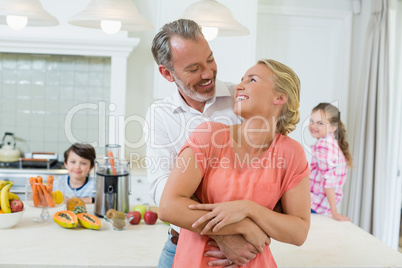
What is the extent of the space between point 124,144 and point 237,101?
293 cm

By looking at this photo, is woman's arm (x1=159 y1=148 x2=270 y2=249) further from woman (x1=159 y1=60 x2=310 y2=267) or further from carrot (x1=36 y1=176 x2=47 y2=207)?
carrot (x1=36 y1=176 x2=47 y2=207)

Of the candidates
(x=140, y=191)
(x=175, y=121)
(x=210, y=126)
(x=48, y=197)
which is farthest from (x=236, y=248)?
(x=140, y=191)

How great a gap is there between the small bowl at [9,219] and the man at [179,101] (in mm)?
757

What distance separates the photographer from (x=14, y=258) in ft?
5.73

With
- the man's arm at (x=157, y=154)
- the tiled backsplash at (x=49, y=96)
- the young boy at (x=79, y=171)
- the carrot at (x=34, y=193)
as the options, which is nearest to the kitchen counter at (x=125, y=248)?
the carrot at (x=34, y=193)

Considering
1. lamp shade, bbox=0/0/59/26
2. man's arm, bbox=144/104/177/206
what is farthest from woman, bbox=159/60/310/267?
lamp shade, bbox=0/0/59/26

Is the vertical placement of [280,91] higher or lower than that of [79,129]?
higher

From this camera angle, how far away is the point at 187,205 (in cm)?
130

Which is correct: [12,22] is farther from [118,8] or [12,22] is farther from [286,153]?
[286,153]

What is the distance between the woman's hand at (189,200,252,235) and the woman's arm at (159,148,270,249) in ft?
0.05

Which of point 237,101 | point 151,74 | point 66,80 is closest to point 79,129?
point 66,80

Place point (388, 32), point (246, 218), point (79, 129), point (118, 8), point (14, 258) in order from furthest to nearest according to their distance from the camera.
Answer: point (79, 129) < point (388, 32) < point (118, 8) < point (14, 258) < point (246, 218)

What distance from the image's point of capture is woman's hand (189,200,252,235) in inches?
50.1

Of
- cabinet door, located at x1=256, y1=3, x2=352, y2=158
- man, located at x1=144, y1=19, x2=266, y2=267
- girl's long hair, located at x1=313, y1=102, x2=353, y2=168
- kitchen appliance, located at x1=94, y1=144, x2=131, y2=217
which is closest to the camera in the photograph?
man, located at x1=144, y1=19, x2=266, y2=267
